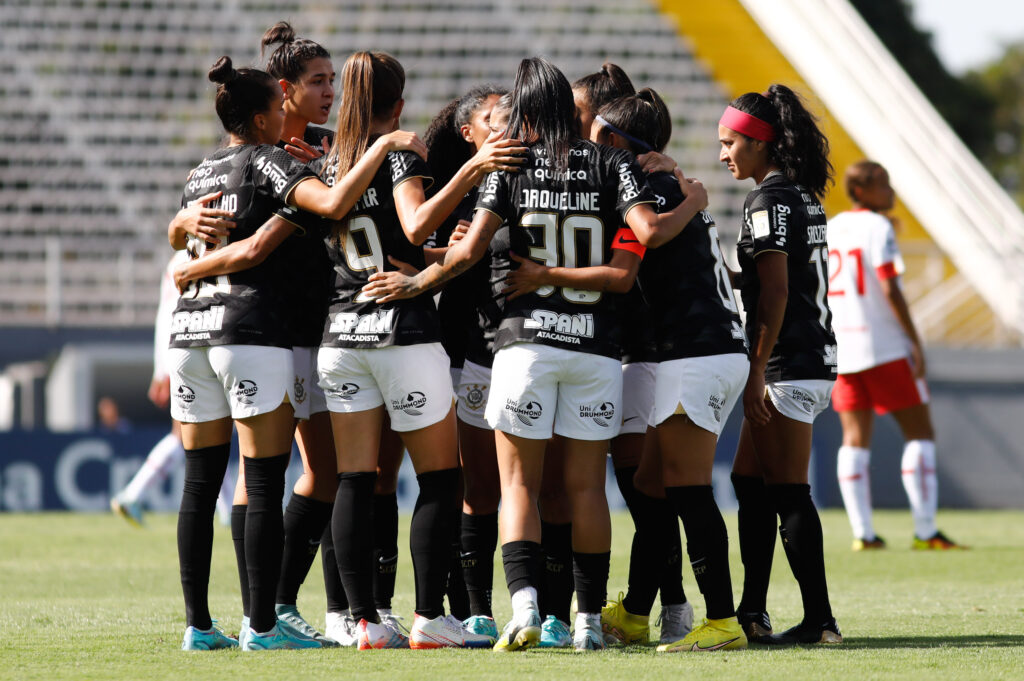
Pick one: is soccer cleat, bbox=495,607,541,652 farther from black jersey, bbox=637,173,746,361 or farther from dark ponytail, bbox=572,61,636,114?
dark ponytail, bbox=572,61,636,114

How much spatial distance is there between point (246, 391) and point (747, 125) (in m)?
2.02

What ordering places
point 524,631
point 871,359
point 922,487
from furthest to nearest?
point 922,487 → point 871,359 → point 524,631

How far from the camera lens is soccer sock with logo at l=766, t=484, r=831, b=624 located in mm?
4688

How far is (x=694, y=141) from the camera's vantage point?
744 inches

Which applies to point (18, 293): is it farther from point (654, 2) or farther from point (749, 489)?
point (749, 489)

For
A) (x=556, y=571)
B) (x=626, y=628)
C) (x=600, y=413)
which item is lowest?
(x=626, y=628)

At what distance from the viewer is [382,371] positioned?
441 centimetres

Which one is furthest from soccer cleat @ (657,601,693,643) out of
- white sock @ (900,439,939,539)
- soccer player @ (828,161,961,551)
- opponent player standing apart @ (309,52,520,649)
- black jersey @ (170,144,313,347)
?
white sock @ (900,439,939,539)

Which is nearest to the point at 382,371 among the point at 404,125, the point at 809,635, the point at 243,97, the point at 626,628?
the point at 243,97

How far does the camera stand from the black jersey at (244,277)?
4418mm

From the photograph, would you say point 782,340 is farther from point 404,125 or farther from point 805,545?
Result: point 404,125

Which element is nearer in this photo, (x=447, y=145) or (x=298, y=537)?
(x=298, y=537)

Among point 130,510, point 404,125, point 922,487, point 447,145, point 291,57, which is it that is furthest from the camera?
point 404,125

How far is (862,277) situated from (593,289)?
4420 millimetres
